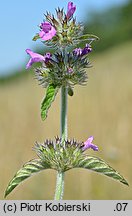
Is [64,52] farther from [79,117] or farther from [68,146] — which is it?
[79,117]

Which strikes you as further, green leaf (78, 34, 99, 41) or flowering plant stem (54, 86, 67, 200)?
green leaf (78, 34, 99, 41)

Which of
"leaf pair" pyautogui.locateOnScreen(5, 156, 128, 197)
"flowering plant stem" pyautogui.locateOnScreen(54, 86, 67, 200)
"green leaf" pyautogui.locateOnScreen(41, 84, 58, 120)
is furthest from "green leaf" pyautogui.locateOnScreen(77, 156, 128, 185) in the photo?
"green leaf" pyautogui.locateOnScreen(41, 84, 58, 120)

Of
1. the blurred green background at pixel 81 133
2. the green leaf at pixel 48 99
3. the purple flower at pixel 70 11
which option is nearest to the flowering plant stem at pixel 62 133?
the green leaf at pixel 48 99

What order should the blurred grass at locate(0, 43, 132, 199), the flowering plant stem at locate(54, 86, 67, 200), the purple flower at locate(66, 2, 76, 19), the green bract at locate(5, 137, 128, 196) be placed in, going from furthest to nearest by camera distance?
the blurred grass at locate(0, 43, 132, 199) → the purple flower at locate(66, 2, 76, 19) → the green bract at locate(5, 137, 128, 196) → the flowering plant stem at locate(54, 86, 67, 200)

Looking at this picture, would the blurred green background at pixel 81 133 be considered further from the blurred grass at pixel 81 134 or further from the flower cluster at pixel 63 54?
the flower cluster at pixel 63 54

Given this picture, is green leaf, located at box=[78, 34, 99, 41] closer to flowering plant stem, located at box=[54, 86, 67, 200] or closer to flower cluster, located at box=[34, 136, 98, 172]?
flowering plant stem, located at box=[54, 86, 67, 200]

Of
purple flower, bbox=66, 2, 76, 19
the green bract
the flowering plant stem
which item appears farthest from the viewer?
purple flower, bbox=66, 2, 76, 19
